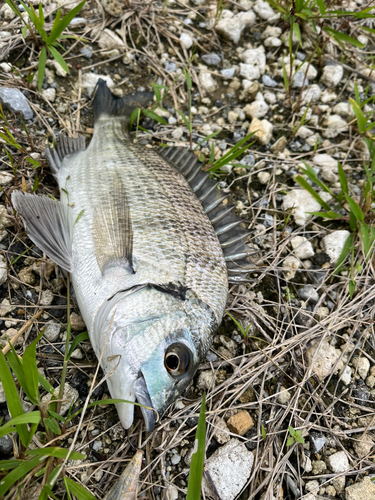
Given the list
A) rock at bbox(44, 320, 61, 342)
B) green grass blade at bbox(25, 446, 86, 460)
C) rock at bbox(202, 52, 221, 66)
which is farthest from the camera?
rock at bbox(202, 52, 221, 66)

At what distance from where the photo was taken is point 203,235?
2670 mm

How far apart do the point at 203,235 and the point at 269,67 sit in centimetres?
236

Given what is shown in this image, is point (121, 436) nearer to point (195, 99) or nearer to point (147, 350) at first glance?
point (147, 350)

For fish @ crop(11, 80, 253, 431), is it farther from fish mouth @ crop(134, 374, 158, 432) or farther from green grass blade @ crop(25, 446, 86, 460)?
green grass blade @ crop(25, 446, 86, 460)

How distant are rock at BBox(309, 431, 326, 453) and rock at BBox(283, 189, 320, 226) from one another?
5.29 feet

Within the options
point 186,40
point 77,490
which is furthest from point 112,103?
point 77,490

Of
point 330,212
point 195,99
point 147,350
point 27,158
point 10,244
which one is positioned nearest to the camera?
point 147,350

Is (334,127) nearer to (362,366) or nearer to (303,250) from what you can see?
(303,250)

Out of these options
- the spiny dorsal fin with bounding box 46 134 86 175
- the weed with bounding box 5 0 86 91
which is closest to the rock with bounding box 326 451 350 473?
the spiny dorsal fin with bounding box 46 134 86 175

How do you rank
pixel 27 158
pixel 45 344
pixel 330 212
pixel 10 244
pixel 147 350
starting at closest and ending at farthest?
1. pixel 147 350
2. pixel 45 344
3. pixel 10 244
4. pixel 27 158
5. pixel 330 212

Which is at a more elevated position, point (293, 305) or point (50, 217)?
point (50, 217)

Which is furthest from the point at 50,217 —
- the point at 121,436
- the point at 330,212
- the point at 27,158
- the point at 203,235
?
the point at 330,212

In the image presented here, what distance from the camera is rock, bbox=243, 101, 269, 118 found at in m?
3.72

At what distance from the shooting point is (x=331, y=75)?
4.01m
